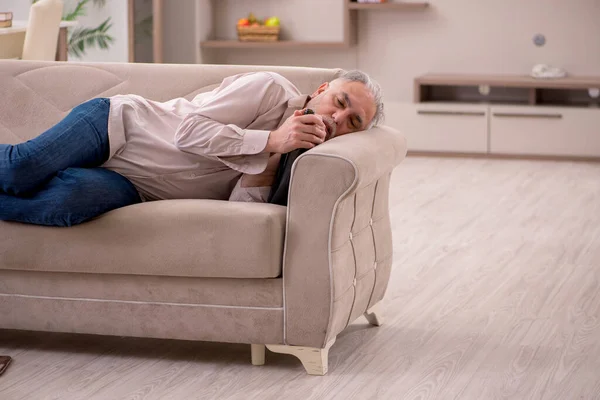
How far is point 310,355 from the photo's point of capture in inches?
103

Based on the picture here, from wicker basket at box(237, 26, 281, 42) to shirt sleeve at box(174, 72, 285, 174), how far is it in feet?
13.9

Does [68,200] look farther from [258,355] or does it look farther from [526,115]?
[526,115]

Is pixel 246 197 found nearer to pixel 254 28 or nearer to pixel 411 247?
pixel 411 247

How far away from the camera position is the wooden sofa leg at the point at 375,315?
3.02m

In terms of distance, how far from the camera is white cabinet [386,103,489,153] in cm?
651

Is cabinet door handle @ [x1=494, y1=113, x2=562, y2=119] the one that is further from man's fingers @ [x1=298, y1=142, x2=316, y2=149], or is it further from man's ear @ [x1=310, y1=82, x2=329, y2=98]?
man's fingers @ [x1=298, y1=142, x2=316, y2=149]

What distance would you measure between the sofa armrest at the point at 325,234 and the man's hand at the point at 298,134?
47 mm

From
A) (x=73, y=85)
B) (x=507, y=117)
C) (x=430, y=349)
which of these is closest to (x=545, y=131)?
(x=507, y=117)

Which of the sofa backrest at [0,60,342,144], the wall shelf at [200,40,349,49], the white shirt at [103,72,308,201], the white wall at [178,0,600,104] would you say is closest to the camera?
the white shirt at [103,72,308,201]

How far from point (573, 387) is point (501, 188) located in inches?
119

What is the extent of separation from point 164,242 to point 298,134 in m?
0.47

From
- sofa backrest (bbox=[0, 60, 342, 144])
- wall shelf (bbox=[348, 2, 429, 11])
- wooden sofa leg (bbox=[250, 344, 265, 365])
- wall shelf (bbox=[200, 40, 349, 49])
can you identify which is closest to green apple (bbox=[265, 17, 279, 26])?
wall shelf (bbox=[200, 40, 349, 49])

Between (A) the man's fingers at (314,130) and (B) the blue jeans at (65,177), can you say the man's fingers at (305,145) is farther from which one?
(B) the blue jeans at (65,177)

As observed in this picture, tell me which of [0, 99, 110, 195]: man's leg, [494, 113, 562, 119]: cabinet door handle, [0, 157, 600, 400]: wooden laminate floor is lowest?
[0, 157, 600, 400]: wooden laminate floor
